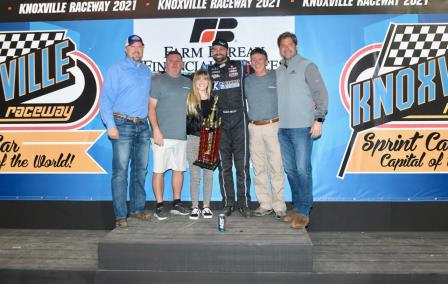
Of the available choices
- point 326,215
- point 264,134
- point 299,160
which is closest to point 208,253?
point 299,160

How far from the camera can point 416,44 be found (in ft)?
Result: 16.8

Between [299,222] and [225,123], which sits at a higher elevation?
[225,123]

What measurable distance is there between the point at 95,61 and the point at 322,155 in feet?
9.11

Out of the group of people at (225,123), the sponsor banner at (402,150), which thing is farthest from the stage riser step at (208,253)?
the sponsor banner at (402,150)

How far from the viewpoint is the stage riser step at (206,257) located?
12.9ft

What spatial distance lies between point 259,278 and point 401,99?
2.59 metres

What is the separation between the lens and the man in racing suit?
15.8 feet

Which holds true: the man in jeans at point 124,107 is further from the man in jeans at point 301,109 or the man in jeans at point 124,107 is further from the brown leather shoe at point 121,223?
the man in jeans at point 301,109

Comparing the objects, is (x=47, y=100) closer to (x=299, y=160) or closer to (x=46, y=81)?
(x=46, y=81)

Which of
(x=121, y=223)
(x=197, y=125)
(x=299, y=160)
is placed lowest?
(x=121, y=223)

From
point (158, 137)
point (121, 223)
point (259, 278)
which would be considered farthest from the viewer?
point (158, 137)

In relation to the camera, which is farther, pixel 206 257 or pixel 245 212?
pixel 245 212

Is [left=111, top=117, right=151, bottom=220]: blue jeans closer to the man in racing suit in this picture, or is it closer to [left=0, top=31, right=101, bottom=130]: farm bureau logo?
the man in racing suit

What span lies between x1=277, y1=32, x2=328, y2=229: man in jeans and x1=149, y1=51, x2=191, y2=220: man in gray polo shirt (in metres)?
1.00
